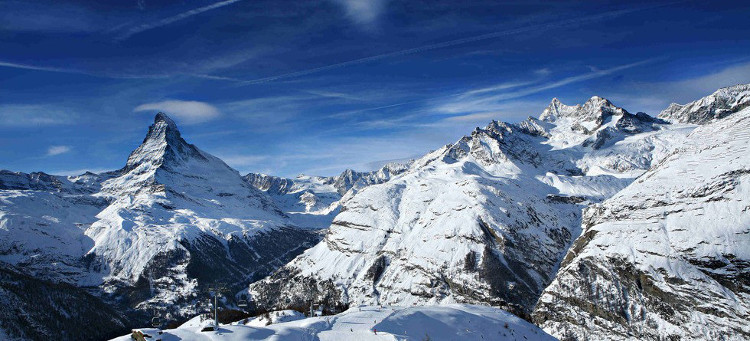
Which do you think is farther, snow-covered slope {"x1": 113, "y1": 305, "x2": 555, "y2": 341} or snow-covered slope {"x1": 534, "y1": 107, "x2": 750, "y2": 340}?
snow-covered slope {"x1": 534, "y1": 107, "x2": 750, "y2": 340}

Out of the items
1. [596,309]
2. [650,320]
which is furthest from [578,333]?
[650,320]

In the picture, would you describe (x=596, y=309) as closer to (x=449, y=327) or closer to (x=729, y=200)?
(x=729, y=200)

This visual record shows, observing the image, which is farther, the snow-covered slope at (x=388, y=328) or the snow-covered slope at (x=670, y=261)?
the snow-covered slope at (x=670, y=261)

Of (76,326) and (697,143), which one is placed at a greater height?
(697,143)

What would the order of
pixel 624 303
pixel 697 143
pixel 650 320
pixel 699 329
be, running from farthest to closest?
1. pixel 697 143
2. pixel 624 303
3. pixel 650 320
4. pixel 699 329
